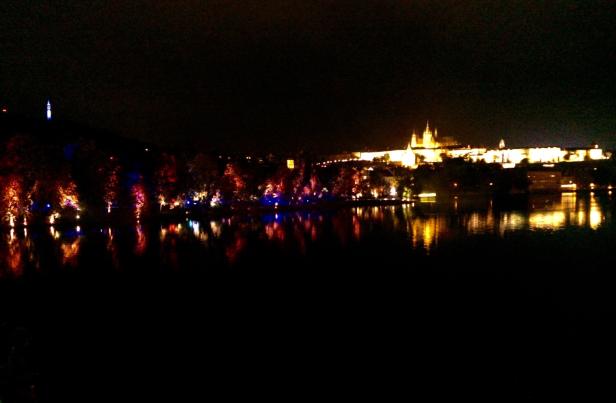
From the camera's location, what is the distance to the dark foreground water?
573 cm

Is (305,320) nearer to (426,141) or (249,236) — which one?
(249,236)

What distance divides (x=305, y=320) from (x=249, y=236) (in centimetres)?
1002

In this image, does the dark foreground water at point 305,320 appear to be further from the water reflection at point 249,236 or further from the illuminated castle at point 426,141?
the illuminated castle at point 426,141

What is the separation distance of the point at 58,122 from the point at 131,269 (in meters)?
40.3

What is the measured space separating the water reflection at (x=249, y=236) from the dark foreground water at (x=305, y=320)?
0.47ft

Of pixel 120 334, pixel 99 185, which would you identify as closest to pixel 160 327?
pixel 120 334

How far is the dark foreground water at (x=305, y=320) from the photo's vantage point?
18.8 ft

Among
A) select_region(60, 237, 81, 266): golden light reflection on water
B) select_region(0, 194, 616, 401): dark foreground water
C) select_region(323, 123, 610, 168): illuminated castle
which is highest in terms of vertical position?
select_region(323, 123, 610, 168): illuminated castle

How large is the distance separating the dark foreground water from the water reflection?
0.47 feet

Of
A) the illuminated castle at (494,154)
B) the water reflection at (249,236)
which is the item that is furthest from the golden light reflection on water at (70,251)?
the illuminated castle at (494,154)

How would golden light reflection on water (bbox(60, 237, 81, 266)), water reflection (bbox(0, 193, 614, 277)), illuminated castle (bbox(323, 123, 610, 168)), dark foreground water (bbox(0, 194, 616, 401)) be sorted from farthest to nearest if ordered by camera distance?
illuminated castle (bbox(323, 123, 610, 168)) < water reflection (bbox(0, 193, 614, 277)) < golden light reflection on water (bbox(60, 237, 81, 266)) < dark foreground water (bbox(0, 194, 616, 401))

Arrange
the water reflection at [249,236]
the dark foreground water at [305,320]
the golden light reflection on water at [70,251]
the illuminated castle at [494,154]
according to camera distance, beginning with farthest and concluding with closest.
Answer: the illuminated castle at [494,154]
the water reflection at [249,236]
the golden light reflection on water at [70,251]
the dark foreground water at [305,320]

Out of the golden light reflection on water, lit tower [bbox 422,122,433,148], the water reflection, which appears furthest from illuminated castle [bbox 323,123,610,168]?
the golden light reflection on water

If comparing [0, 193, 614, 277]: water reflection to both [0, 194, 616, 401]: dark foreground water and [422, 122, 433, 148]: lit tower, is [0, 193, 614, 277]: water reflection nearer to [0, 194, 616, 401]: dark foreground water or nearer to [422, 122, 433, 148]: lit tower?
[0, 194, 616, 401]: dark foreground water
